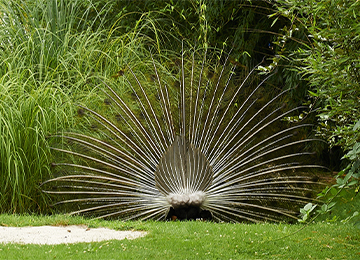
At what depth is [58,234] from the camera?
16.2 ft

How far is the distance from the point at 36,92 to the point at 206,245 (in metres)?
3.33

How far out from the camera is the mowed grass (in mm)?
4125

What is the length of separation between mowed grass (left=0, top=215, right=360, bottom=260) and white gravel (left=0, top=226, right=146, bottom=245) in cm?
18

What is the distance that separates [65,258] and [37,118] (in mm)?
2658

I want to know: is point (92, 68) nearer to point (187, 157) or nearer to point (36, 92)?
point (36, 92)

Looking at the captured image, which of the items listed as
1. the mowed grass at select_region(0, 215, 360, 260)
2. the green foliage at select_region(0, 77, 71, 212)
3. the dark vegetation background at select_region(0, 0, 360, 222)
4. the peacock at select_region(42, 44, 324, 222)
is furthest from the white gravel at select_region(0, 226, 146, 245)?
the green foliage at select_region(0, 77, 71, 212)

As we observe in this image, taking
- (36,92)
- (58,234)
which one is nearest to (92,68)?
(36,92)

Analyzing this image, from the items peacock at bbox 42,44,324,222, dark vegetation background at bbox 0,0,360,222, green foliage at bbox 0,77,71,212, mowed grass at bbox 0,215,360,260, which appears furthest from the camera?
green foliage at bbox 0,77,71,212

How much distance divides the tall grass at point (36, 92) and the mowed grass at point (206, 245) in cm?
82

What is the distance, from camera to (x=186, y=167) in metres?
5.88

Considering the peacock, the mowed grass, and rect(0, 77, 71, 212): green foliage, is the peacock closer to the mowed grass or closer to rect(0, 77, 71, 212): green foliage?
rect(0, 77, 71, 212): green foliage

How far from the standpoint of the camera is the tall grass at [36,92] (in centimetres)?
612

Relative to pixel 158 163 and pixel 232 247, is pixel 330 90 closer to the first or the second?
pixel 232 247

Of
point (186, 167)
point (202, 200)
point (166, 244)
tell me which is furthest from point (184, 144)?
point (166, 244)
